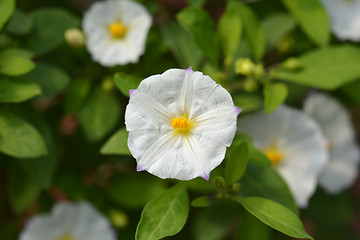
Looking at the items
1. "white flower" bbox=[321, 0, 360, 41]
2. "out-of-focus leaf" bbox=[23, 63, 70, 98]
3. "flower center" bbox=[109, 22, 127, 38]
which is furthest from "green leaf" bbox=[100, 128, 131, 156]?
"white flower" bbox=[321, 0, 360, 41]

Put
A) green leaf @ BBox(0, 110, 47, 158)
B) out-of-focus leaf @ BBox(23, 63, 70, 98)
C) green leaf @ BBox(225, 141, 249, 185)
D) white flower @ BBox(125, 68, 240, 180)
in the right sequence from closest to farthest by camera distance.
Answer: white flower @ BBox(125, 68, 240, 180)
green leaf @ BBox(225, 141, 249, 185)
green leaf @ BBox(0, 110, 47, 158)
out-of-focus leaf @ BBox(23, 63, 70, 98)

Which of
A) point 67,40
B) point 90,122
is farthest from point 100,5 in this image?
point 90,122

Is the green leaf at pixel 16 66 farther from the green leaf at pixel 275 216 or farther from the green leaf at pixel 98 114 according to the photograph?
the green leaf at pixel 275 216

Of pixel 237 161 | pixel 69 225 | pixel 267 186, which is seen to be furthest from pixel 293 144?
pixel 69 225

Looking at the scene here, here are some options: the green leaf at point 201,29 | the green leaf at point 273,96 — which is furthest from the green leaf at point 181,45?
the green leaf at point 273,96

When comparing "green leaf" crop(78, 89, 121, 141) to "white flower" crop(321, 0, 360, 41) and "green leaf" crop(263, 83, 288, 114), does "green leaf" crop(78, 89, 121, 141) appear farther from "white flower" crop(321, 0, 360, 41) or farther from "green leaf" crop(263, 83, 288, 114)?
"white flower" crop(321, 0, 360, 41)

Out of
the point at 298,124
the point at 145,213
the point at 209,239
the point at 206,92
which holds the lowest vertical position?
the point at 209,239

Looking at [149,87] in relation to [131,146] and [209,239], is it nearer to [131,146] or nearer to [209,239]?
[131,146]
